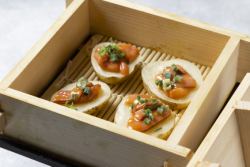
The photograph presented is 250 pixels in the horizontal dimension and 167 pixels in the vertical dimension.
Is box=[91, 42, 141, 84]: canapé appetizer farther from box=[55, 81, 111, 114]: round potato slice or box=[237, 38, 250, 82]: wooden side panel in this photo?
box=[237, 38, 250, 82]: wooden side panel

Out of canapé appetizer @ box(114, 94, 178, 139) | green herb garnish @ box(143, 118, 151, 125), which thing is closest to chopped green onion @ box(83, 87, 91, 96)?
canapé appetizer @ box(114, 94, 178, 139)

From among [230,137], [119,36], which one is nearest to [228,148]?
[230,137]

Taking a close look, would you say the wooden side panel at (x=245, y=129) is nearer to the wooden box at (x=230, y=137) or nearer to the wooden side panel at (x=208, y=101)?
the wooden box at (x=230, y=137)

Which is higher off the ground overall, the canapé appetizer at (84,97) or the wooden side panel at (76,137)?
the canapé appetizer at (84,97)

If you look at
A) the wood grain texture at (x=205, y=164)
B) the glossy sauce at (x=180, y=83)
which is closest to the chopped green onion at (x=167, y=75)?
the glossy sauce at (x=180, y=83)

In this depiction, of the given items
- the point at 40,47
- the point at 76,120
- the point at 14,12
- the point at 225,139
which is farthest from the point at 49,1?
the point at 225,139
